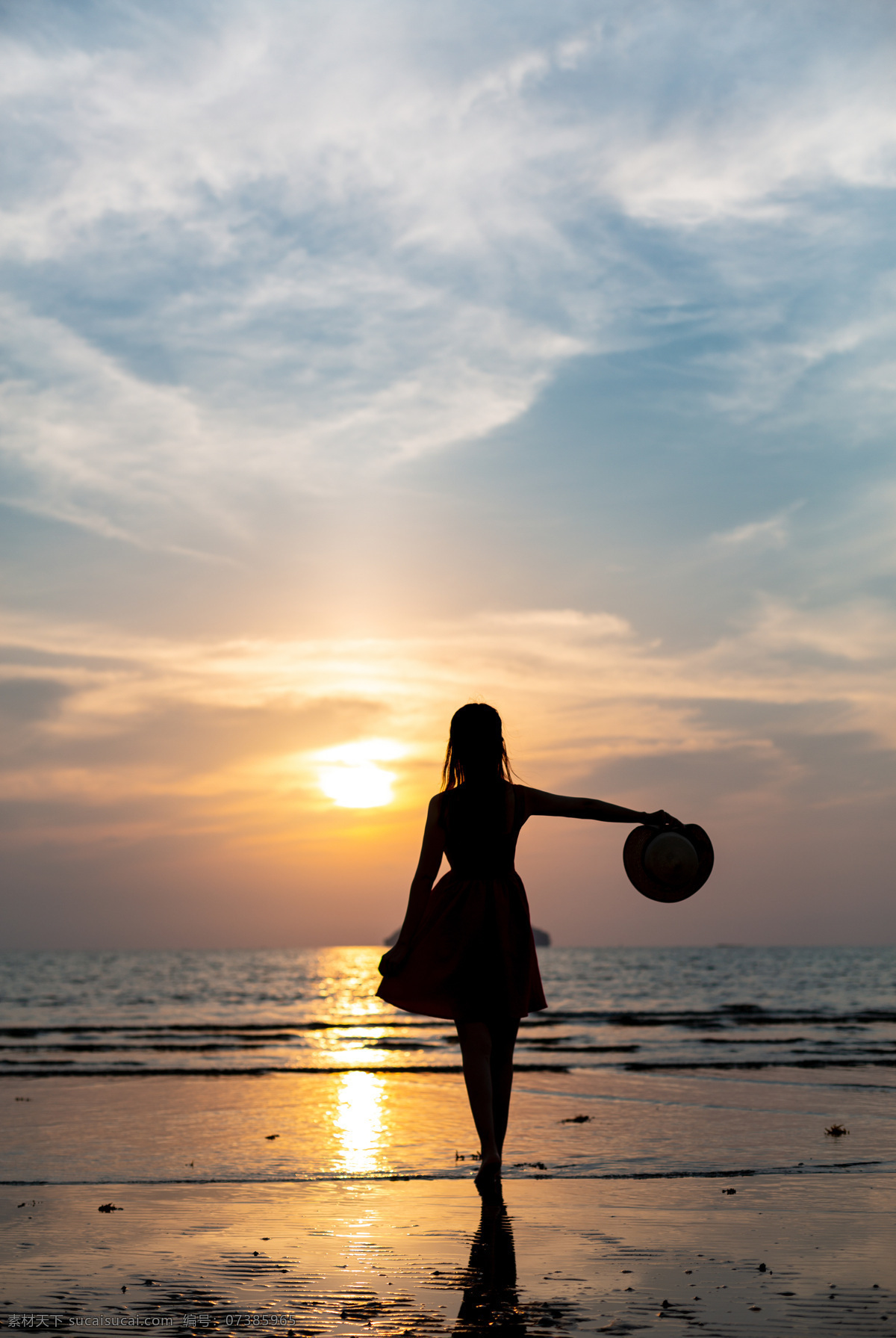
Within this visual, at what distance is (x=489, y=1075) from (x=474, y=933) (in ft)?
2.08

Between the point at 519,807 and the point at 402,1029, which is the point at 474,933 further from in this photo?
the point at 402,1029

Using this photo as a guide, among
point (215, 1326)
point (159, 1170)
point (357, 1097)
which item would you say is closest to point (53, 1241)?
point (215, 1326)

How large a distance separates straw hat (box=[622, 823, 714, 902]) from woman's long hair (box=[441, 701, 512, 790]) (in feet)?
2.53

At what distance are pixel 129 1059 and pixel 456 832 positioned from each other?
14.2 meters

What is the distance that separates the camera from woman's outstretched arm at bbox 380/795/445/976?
5.29 metres

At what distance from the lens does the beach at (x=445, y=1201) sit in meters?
3.35

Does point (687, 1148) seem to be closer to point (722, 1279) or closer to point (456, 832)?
point (456, 832)

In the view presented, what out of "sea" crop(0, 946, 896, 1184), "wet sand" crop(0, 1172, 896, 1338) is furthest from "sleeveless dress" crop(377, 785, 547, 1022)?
"sea" crop(0, 946, 896, 1184)

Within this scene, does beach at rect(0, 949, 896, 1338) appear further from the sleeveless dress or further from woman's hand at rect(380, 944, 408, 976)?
woman's hand at rect(380, 944, 408, 976)

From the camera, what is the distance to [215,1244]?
429 cm

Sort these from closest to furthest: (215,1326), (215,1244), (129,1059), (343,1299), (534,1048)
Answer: (215,1326), (343,1299), (215,1244), (129,1059), (534,1048)

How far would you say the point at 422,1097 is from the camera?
10227mm

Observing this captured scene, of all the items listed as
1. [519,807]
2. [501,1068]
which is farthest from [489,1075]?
[519,807]

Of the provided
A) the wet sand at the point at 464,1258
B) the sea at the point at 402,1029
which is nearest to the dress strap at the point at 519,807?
the wet sand at the point at 464,1258
